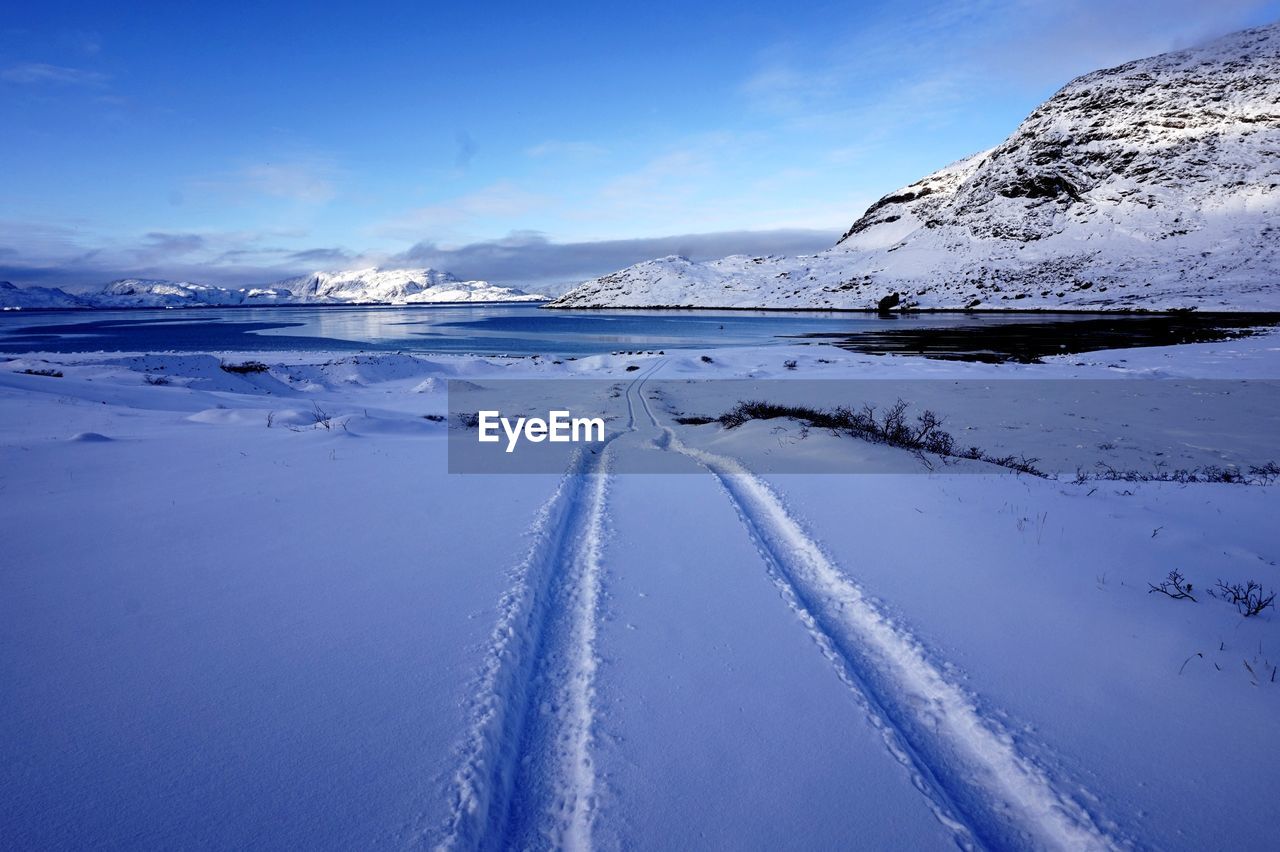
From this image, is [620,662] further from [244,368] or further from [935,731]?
[244,368]

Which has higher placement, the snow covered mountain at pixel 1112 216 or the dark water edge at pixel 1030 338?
the snow covered mountain at pixel 1112 216

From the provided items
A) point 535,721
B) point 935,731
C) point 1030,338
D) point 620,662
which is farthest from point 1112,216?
point 535,721

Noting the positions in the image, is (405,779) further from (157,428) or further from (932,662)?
(157,428)

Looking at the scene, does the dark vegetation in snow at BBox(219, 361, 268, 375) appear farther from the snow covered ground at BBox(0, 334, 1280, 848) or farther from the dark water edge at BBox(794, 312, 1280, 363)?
the dark water edge at BBox(794, 312, 1280, 363)

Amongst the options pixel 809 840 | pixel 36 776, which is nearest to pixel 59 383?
pixel 36 776

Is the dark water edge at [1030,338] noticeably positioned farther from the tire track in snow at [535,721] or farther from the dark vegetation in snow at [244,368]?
the dark vegetation in snow at [244,368]

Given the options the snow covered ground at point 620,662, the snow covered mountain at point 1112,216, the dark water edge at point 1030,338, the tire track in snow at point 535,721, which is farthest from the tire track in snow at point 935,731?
the snow covered mountain at point 1112,216

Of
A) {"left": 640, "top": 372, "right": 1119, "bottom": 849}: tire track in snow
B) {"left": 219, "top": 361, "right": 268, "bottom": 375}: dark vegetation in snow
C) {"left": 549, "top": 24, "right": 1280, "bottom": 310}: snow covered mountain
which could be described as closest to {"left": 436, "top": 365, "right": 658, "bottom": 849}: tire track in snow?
{"left": 640, "top": 372, "right": 1119, "bottom": 849}: tire track in snow
